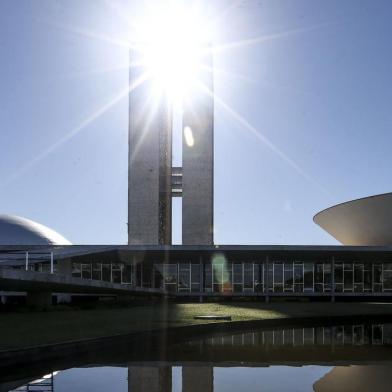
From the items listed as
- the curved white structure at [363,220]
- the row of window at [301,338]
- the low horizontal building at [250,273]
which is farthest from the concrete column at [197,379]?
the curved white structure at [363,220]

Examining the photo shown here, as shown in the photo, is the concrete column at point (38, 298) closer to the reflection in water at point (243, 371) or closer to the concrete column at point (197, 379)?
the reflection in water at point (243, 371)

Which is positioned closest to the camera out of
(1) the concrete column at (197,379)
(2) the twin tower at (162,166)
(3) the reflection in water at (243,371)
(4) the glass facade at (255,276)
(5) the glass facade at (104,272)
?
(1) the concrete column at (197,379)

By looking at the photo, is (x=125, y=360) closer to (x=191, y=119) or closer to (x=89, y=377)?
(x=89, y=377)

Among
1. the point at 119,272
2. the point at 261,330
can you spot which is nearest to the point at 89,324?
the point at 261,330

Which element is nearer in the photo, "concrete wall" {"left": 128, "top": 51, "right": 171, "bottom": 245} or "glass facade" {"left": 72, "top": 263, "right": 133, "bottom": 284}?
"glass facade" {"left": 72, "top": 263, "right": 133, "bottom": 284}

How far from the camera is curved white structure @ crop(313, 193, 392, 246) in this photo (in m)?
48.1

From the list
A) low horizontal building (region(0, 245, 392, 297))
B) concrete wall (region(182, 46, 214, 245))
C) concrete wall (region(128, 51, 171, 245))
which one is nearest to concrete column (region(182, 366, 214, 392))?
low horizontal building (region(0, 245, 392, 297))

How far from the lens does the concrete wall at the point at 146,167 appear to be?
70.9 m

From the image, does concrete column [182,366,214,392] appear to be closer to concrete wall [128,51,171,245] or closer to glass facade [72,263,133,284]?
glass facade [72,263,133,284]

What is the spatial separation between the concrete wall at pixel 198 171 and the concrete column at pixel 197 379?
193 feet

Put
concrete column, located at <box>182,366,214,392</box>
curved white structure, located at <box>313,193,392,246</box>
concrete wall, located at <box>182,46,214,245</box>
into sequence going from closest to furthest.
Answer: concrete column, located at <box>182,366,214,392</box> → curved white structure, located at <box>313,193,392,246</box> → concrete wall, located at <box>182,46,214,245</box>

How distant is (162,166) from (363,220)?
97.5ft

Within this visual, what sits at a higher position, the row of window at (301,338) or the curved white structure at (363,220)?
the curved white structure at (363,220)

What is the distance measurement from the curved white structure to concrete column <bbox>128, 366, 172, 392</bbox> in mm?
40008
